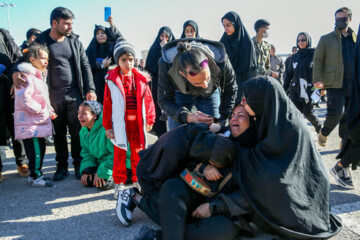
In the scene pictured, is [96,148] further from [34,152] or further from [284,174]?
[284,174]

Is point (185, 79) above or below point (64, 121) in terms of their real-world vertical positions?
above

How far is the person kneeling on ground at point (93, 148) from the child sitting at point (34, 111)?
1.35 ft

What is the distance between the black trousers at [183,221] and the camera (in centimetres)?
194

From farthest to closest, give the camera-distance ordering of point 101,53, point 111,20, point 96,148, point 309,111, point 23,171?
point 111,20, point 101,53, point 309,111, point 23,171, point 96,148

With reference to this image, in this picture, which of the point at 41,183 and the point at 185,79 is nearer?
the point at 185,79

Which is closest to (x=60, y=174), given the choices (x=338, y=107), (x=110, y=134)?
(x=110, y=134)

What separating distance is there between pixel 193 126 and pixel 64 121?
2.42 m

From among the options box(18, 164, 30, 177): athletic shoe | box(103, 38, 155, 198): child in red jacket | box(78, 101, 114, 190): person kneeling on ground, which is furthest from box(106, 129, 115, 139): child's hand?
box(18, 164, 30, 177): athletic shoe

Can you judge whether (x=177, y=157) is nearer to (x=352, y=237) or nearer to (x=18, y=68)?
(x=352, y=237)

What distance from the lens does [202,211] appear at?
2.08 meters

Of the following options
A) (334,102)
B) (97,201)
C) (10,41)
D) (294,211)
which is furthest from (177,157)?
(10,41)

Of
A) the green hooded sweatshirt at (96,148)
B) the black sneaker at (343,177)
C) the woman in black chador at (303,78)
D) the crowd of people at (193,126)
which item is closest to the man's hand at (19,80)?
the crowd of people at (193,126)

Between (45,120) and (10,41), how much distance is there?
5.04 ft

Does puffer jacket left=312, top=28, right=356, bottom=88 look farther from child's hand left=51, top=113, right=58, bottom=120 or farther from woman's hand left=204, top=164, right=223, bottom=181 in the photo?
child's hand left=51, top=113, right=58, bottom=120
